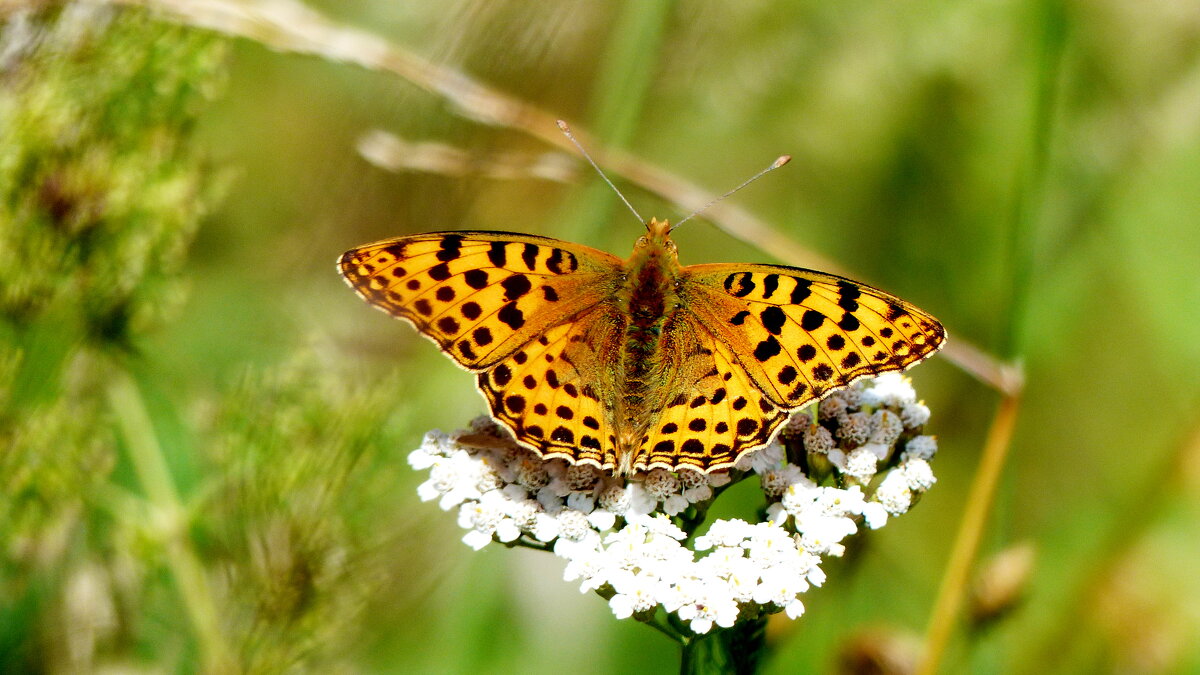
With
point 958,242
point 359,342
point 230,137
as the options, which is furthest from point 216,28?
point 958,242

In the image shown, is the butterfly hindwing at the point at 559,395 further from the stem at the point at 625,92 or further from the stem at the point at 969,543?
the stem at the point at 969,543

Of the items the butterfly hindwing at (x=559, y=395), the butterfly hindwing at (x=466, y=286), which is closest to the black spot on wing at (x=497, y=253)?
the butterfly hindwing at (x=466, y=286)

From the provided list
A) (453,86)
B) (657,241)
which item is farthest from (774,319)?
(453,86)

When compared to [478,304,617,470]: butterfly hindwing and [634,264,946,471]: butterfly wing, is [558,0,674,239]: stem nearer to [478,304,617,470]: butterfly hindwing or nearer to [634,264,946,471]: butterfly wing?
[478,304,617,470]: butterfly hindwing

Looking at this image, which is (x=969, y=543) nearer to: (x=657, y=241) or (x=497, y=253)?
(x=657, y=241)

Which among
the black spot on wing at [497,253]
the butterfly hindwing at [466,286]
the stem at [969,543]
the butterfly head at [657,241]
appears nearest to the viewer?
the butterfly hindwing at [466,286]

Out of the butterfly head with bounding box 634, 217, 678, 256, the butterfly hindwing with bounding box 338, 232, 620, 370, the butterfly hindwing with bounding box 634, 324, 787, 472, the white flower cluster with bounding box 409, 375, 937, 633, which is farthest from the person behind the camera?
the butterfly head with bounding box 634, 217, 678, 256

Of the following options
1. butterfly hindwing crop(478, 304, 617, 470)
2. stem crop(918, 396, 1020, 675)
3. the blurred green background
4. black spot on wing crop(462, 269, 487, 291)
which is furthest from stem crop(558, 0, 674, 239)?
stem crop(918, 396, 1020, 675)

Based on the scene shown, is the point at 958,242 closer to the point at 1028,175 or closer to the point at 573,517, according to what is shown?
the point at 1028,175
